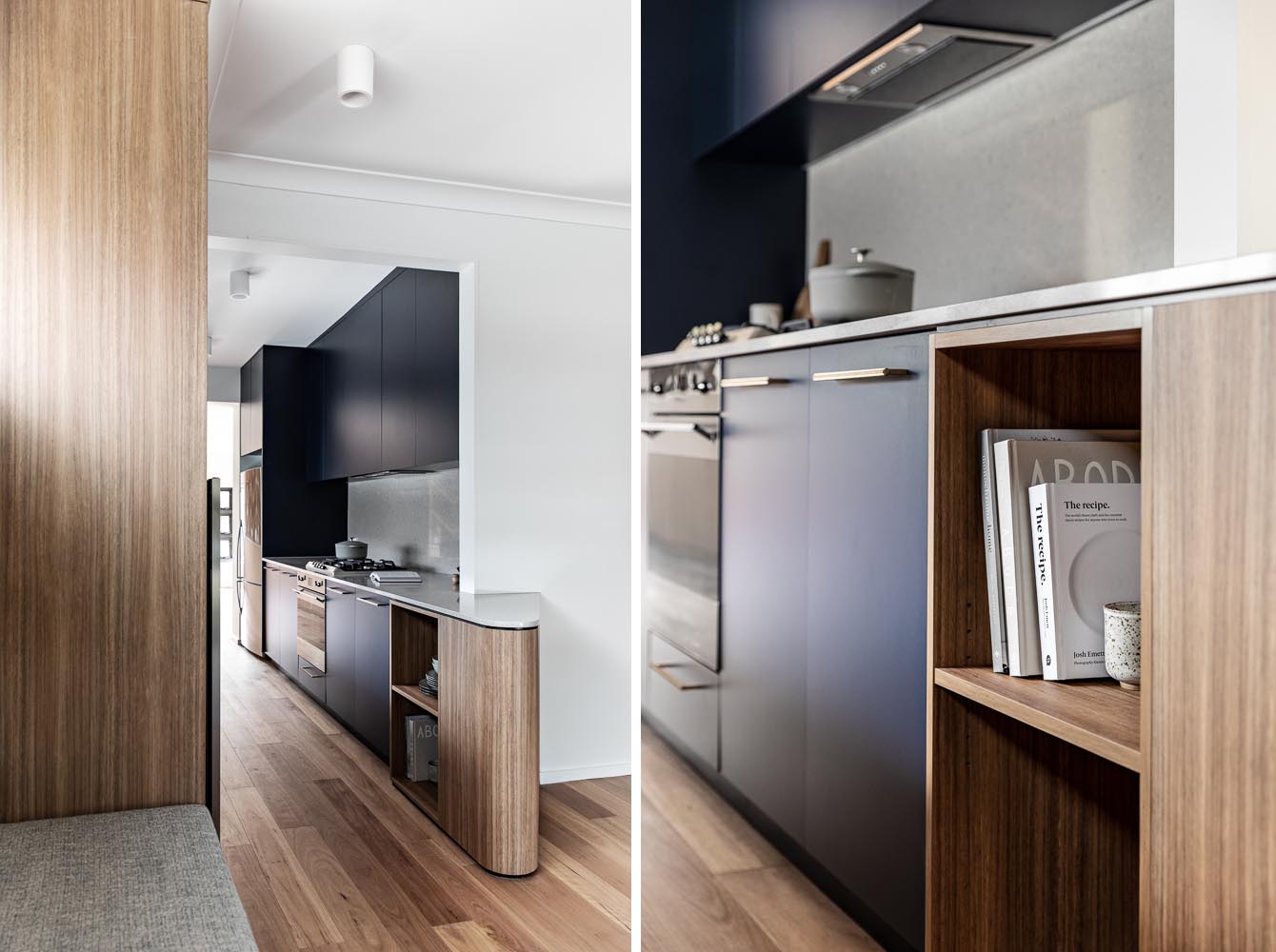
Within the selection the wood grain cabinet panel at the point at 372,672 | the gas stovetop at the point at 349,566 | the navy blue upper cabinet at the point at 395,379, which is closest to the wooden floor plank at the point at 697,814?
the wood grain cabinet panel at the point at 372,672

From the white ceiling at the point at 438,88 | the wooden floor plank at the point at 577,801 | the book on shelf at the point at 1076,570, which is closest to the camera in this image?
the book on shelf at the point at 1076,570

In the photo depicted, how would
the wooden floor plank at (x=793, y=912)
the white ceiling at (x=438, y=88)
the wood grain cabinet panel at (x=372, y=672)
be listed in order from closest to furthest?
the wooden floor plank at (x=793, y=912), the white ceiling at (x=438, y=88), the wood grain cabinet panel at (x=372, y=672)

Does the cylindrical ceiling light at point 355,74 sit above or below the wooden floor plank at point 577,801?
above

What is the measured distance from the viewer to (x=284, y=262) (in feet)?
16.1

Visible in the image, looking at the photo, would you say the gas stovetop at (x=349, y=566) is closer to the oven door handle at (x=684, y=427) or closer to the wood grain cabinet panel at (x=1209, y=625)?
the oven door handle at (x=684, y=427)

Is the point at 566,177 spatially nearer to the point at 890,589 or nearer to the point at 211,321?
the point at 890,589

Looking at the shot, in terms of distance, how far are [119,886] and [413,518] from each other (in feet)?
15.8

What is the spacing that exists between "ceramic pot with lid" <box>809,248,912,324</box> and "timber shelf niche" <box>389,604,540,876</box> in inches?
80.3

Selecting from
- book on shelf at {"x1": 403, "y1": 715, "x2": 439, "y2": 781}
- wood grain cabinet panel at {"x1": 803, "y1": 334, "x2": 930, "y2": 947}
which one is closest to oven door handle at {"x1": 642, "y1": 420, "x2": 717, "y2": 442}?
wood grain cabinet panel at {"x1": 803, "y1": 334, "x2": 930, "y2": 947}

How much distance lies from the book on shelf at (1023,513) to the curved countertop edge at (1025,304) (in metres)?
0.16

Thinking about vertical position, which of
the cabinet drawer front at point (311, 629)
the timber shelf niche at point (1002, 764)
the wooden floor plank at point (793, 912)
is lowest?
the cabinet drawer front at point (311, 629)

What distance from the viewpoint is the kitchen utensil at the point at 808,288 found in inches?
46.2

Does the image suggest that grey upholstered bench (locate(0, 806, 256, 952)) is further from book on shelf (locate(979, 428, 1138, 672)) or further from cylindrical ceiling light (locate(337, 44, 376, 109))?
cylindrical ceiling light (locate(337, 44, 376, 109))

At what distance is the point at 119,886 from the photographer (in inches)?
49.3
